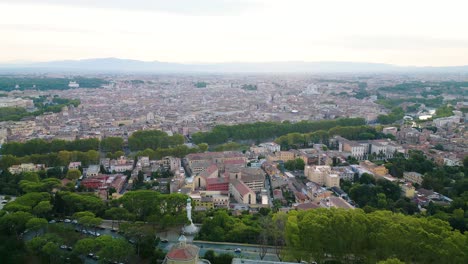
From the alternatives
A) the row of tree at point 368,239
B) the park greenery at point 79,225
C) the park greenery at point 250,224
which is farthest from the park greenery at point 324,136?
the row of tree at point 368,239

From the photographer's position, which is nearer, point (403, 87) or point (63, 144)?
point (63, 144)

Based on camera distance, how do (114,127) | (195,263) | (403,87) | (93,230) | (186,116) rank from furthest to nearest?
(403,87) → (186,116) → (114,127) → (93,230) → (195,263)

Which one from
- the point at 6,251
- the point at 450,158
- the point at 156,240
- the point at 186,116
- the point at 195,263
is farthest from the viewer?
the point at 186,116

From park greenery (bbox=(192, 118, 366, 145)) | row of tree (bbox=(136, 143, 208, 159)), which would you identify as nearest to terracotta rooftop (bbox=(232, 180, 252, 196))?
row of tree (bbox=(136, 143, 208, 159))

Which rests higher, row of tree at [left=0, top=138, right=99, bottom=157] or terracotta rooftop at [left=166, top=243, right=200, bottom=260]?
terracotta rooftop at [left=166, top=243, right=200, bottom=260]

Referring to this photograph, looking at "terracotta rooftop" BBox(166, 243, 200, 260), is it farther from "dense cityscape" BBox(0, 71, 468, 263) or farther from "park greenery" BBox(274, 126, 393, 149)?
"park greenery" BBox(274, 126, 393, 149)

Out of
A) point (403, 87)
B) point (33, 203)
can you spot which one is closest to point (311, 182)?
point (33, 203)

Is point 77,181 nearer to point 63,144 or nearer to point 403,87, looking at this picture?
point 63,144

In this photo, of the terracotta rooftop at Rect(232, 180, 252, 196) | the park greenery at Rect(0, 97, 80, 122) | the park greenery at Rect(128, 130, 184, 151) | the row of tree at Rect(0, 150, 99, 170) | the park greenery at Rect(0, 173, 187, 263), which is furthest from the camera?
the park greenery at Rect(0, 97, 80, 122)
